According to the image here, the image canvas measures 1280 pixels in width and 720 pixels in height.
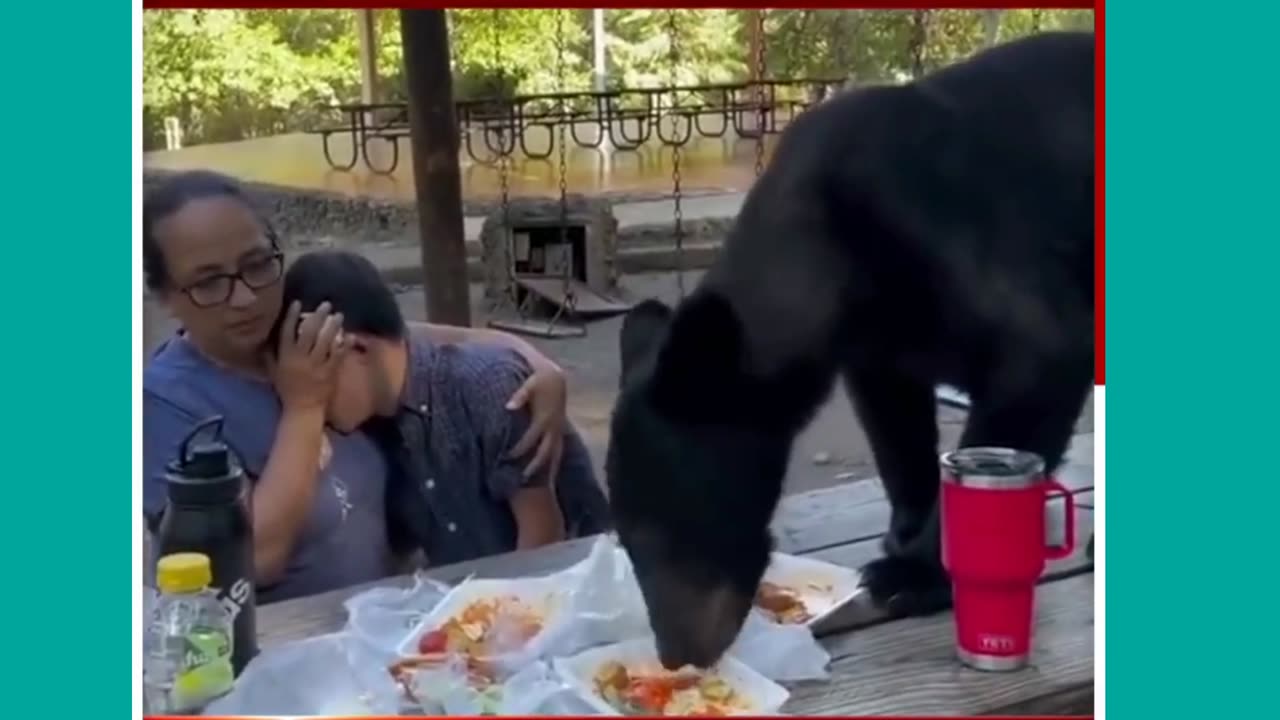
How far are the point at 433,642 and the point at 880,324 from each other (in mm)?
724

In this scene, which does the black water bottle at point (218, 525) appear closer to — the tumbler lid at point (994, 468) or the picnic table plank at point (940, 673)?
the picnic table plank at point (940, 673)

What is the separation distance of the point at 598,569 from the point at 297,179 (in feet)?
2.16

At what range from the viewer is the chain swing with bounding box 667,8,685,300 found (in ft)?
9.12

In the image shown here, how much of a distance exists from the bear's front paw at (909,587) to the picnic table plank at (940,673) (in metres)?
0.02

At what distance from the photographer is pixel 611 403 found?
2.83m

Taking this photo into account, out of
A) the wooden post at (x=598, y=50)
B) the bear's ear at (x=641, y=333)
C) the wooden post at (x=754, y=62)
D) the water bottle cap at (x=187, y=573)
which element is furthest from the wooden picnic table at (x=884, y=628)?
the wooden post at (x=598, y=50)

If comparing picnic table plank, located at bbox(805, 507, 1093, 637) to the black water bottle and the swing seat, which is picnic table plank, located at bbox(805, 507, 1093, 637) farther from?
the black water bottle

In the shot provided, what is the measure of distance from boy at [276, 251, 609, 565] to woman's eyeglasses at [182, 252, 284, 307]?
0.47 ft

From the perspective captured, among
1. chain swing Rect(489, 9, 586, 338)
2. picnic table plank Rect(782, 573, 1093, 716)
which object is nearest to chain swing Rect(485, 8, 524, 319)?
chain swing Rect(489, 9, 586, 338)

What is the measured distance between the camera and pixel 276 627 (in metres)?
2.81

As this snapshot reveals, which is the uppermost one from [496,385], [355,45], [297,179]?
[355,45]

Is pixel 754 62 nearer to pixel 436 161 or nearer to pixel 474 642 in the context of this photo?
pixel 436 161
